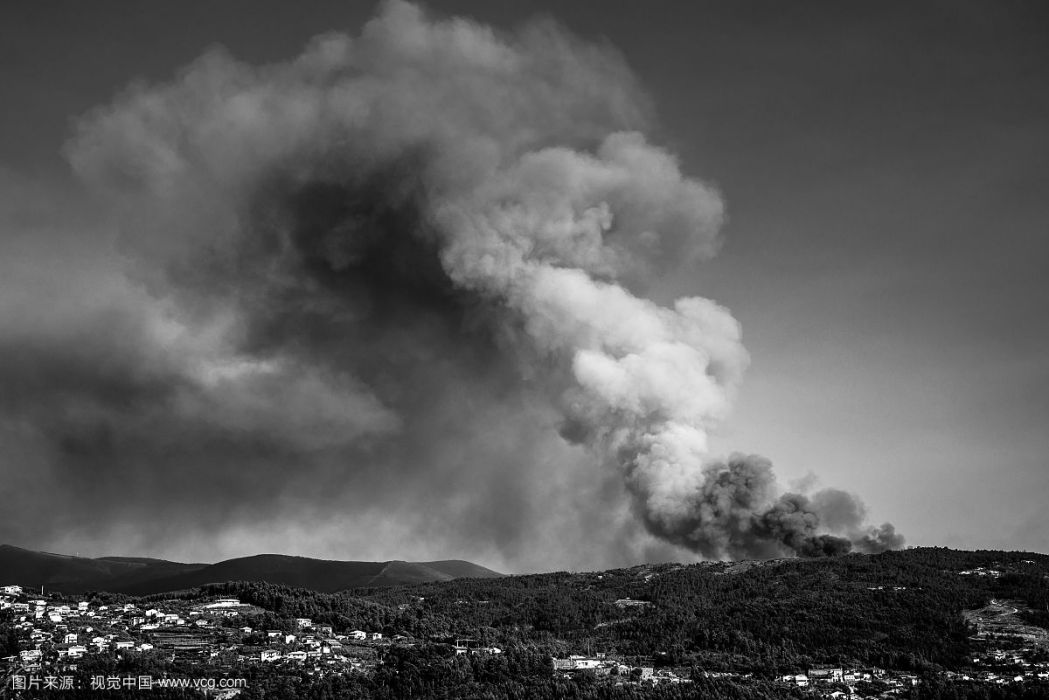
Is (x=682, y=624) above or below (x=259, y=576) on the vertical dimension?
below

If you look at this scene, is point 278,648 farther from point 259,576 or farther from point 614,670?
point 259,576

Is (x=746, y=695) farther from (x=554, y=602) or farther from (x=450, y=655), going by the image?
(x=554, y=602)

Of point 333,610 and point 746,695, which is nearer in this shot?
point 746,695

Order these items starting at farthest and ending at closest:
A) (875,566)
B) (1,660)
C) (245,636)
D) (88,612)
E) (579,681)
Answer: (875,566) < (88,612) < (245,636) < (579,681) < (1,660)

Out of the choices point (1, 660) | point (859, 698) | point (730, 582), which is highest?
point (730, 582)

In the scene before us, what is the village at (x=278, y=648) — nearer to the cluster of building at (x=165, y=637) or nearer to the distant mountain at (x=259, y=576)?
the cluster of building at (x=165, y=637)

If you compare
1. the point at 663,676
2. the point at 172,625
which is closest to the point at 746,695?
the point at 663,676

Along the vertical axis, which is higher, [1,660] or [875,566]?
[875,566]

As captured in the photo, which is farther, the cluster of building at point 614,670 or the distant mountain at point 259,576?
the distant mountain at point 259,576

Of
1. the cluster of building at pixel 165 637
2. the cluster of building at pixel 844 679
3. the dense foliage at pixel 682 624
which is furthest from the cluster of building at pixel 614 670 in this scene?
the cluster of building at pixel 165 637

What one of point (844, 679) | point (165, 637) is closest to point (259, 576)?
point (165, 637)

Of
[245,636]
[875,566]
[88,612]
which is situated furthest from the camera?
[875,566]
